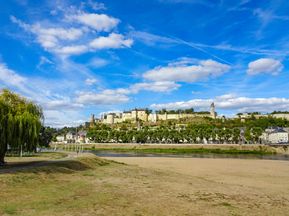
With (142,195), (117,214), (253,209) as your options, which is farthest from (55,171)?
(253,209)

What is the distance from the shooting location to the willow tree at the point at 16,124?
3398cm

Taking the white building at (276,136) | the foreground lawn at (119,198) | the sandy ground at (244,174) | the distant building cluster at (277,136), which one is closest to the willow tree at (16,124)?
the foreground lawn at (119,198)

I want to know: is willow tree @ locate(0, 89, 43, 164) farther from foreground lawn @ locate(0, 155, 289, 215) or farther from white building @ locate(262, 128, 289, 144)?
white building @ locate(262, 128, 289, 144)

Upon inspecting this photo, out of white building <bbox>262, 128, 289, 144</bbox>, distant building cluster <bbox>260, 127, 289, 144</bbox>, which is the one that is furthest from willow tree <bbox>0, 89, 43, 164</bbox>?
white building <bbox>262, 128, 289, 144</bbox>

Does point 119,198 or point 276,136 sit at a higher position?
point 276,136

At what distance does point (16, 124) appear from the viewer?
35.3m

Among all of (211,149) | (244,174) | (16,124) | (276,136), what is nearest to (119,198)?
(16,124)

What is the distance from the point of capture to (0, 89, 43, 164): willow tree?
33978mm

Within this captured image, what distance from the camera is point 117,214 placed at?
17188 mm

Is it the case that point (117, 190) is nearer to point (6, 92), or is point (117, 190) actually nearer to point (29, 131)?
point (29, 131)

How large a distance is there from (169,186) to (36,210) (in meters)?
13.3

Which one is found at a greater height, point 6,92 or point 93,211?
point 6,92

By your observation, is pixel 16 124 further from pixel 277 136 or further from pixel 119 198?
pixel 277 136

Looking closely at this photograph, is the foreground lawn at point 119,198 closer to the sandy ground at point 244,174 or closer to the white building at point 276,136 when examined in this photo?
the sandy ground at point 244,174
